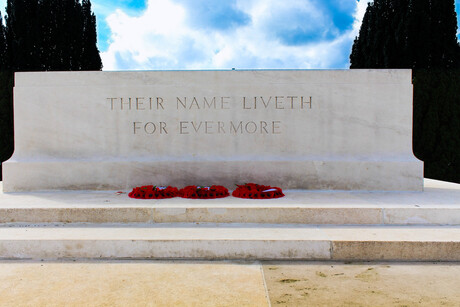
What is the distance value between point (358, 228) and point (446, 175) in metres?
8.73

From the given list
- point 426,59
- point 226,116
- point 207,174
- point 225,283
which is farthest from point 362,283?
point 426,59

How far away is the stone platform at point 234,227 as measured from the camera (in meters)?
3.23

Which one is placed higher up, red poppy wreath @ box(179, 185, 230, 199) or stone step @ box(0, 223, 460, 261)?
red poppy wreath @ box(179, 185, 230, 199)

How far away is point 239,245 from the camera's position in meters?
3.26

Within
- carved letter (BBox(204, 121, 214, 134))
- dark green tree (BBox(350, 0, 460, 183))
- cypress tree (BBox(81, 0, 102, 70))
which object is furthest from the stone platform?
cypress tree (BBox(81, 0, 102, 70))

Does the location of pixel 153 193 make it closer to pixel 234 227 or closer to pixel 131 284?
pixel 234 227

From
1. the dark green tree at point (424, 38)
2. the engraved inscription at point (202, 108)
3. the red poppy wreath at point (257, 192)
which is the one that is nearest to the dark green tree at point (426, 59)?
the dark green tree at point (424, 38)

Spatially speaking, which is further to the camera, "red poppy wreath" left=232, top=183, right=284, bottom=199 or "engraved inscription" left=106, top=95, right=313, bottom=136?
"engraved inscription" left=106, top=95, right=313, bottom=136

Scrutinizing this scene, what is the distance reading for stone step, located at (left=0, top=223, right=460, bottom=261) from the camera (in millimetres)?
3207

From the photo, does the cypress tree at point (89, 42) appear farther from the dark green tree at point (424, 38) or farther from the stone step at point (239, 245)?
the stone step at point (239, 245)

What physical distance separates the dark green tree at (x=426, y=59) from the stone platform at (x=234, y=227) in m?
6.86

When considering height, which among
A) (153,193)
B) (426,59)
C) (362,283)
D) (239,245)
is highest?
(426,59)

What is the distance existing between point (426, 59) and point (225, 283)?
1214 cm

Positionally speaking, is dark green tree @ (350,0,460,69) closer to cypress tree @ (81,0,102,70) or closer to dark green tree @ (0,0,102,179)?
cypress tree @ (81,0,102,70)
